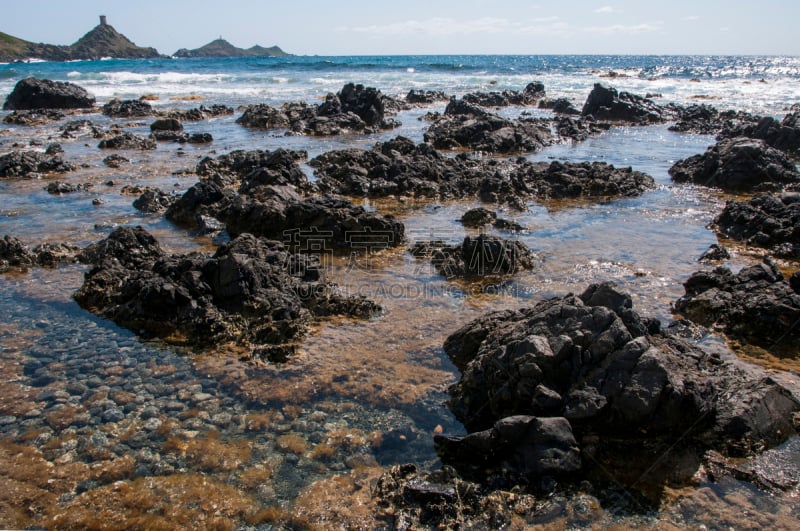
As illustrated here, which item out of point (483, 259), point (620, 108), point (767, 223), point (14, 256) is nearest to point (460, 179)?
point (483, 259)

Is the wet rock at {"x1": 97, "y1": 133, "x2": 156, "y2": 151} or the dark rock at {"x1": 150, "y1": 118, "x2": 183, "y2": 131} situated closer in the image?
the wet rock at {"x1": 97, "y1": 133, "x2": 156, "y2": 151}

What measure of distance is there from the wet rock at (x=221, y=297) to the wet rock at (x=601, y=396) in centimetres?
296

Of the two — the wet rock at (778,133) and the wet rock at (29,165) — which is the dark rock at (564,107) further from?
the wet rock at (29,165)

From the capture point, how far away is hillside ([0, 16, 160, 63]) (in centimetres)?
12769

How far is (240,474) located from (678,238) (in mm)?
11413

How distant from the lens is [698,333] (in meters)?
8.16

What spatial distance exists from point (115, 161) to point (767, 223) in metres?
20.5

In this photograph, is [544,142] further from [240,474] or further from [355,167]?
[240,474]

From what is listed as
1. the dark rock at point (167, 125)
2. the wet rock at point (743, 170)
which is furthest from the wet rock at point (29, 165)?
the wet rock at point (743, 170)

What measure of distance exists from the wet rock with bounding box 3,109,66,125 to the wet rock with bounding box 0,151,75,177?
15.3 meters

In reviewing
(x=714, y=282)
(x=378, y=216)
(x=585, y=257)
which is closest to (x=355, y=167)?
(x=378, y=216)

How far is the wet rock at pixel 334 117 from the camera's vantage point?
28.9 metres

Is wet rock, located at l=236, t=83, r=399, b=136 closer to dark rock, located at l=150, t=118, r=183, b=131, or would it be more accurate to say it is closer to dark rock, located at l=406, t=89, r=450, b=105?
dark rock, located at l=150, t=118, r=183, b=131

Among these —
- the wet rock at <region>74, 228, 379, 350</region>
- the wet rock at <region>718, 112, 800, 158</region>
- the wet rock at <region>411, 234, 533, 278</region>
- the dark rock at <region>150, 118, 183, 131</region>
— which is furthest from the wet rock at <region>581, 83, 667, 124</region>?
the wet rock at <region>74, 228, 379, 350</region>
